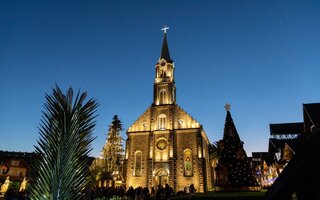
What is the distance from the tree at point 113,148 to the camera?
143 feet

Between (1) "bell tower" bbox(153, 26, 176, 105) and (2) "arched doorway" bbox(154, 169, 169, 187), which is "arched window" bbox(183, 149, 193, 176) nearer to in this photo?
(2) "arched doorway" bbox(154, 169, 169, 187)

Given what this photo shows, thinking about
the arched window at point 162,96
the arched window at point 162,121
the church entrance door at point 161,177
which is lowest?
the church entrance door at point 161,177

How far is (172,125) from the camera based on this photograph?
130ft

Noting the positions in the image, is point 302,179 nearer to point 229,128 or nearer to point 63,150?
point 63,150

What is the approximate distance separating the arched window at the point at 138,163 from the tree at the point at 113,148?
4500 millimetres

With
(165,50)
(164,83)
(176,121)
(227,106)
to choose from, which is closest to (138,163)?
(176,121)

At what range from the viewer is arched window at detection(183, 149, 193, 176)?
120ft

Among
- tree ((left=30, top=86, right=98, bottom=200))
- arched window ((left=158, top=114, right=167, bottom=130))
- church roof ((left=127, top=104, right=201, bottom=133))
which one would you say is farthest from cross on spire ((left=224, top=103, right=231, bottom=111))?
tree ((left=30, top=86, right=98, bottom=200))

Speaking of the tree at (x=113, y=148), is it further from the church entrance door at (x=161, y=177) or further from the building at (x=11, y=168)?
the building at (x=11, y=168)

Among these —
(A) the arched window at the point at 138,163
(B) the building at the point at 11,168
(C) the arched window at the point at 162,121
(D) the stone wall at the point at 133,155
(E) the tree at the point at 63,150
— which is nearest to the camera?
(E) the tree at the point at 63,150

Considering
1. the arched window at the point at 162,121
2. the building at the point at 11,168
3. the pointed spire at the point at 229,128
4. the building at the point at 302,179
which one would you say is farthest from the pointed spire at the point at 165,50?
the building at the point at 302,179

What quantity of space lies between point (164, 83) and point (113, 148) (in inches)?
679

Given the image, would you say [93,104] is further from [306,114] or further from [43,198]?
[306,114]

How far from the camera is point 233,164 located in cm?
2516
